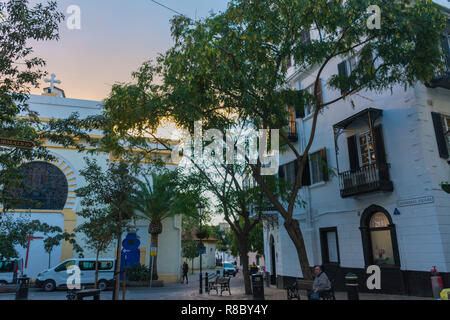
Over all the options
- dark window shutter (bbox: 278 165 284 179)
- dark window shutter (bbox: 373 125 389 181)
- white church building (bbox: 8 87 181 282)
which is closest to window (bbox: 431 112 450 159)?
dark window shutter (bbox: 373 125 389 181)

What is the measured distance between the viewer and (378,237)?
15.0 metres

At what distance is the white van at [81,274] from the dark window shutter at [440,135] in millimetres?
20986

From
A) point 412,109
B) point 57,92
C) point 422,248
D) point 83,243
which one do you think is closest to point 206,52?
point 412,109

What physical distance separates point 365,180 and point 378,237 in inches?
98.1

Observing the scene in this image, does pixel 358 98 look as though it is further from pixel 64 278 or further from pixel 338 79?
pixel 64 278

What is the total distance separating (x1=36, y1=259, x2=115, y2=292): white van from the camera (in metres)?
23.2

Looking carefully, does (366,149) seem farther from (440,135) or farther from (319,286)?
(319,286)

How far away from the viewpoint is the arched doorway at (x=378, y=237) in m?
14.2

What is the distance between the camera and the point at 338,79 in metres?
12.8

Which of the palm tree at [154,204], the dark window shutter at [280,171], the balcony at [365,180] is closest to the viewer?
the balcony at [365,180]

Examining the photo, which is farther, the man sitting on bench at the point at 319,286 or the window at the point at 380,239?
the window at the point at 380,239

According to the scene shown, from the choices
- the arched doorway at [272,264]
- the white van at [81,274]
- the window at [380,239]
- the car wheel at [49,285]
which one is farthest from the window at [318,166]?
the car wheel at [49,285]

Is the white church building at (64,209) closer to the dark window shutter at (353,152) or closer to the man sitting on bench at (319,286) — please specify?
the dark window shutter at (353,152)
